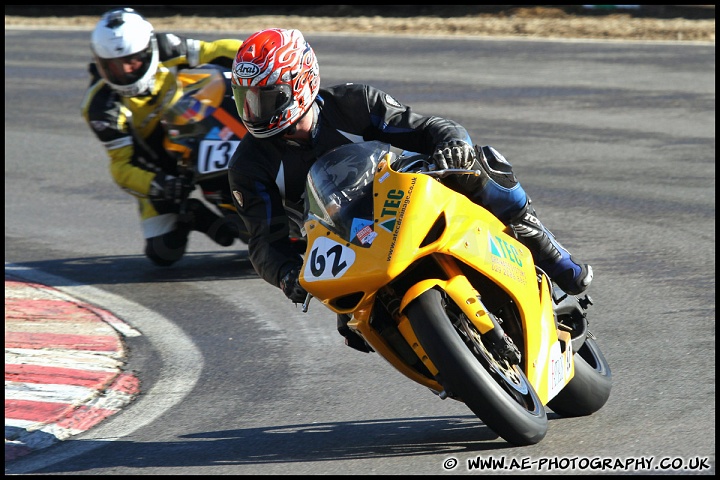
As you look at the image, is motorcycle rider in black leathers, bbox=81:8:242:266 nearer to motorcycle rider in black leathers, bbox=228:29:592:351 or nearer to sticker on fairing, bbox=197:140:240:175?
sticker on fairing, bbox=197:140:240:175

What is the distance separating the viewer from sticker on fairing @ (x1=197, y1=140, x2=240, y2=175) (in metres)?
8.15

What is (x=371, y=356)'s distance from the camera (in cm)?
627

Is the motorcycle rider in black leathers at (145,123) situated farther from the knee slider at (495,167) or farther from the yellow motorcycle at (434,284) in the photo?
the yellow motorcycle at (434,284)

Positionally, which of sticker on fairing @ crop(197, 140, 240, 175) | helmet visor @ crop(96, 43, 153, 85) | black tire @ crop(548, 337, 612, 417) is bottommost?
black tire @ crop(548, 337, 612, 417)

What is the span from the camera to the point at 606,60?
16781 mm

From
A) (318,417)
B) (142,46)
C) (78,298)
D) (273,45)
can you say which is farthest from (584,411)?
(142,46)

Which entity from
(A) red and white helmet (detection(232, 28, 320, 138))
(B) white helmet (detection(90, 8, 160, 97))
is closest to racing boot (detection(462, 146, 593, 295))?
(A) red and white helmet (detection(232, 28, 320, 138))

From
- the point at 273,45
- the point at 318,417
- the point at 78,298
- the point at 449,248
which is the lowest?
the point at 78,298

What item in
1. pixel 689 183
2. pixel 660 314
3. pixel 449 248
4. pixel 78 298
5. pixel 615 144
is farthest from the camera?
pixel 615 144

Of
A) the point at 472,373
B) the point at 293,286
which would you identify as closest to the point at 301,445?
the point at 293,286

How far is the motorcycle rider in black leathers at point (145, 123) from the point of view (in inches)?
333

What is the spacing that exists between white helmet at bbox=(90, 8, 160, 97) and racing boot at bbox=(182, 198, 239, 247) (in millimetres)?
937

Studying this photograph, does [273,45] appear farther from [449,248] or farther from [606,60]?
[606,60]

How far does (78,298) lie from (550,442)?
4.14 meters
